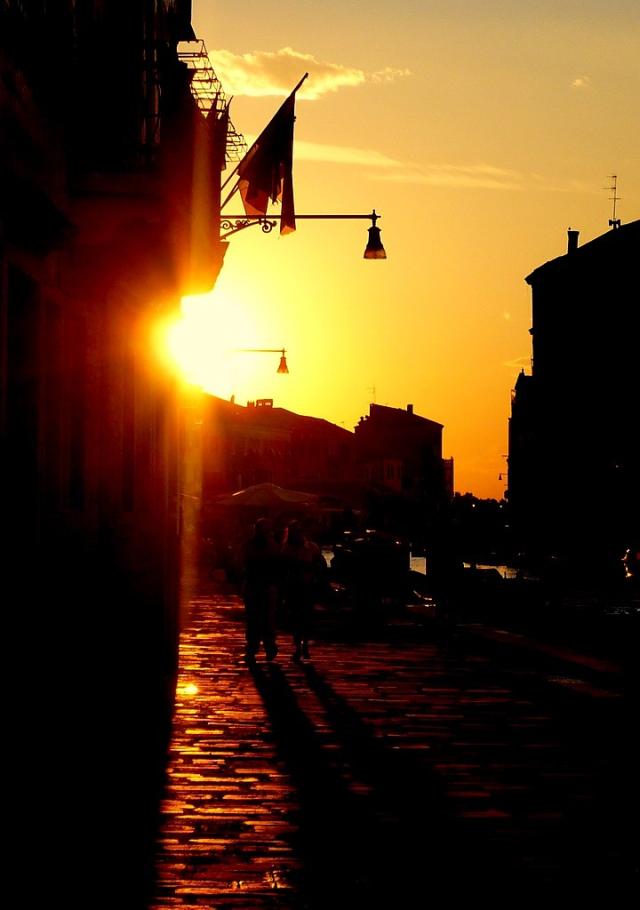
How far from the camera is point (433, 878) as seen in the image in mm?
6660

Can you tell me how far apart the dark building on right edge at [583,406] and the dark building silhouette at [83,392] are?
50686mm

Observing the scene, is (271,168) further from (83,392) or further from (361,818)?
(361,818)

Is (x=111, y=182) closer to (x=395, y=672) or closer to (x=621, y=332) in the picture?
(x=395, y=672)

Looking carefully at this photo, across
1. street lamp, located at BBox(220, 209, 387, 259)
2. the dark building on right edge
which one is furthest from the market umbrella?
the dark building on right edge

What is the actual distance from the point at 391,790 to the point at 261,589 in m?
8.67

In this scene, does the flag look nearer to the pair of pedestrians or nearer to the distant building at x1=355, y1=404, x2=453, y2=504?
the pair of pedestrians

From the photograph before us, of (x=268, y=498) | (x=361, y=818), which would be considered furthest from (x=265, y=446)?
(x=361, y=818)

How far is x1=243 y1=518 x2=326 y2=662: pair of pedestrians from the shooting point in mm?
17281

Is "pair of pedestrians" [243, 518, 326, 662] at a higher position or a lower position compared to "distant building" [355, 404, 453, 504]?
lower

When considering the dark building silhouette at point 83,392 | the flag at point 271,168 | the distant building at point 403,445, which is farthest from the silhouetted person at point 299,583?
the distant building at point 403,445

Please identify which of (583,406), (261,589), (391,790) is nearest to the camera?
(391,790)

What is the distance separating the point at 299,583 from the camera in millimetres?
18484

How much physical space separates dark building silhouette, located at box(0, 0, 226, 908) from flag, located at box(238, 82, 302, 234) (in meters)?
1.22

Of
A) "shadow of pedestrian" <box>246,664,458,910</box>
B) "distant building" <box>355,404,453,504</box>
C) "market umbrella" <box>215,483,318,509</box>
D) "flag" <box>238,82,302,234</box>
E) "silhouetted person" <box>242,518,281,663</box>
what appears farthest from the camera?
"distant building" <box>355,404,453,504</box>
